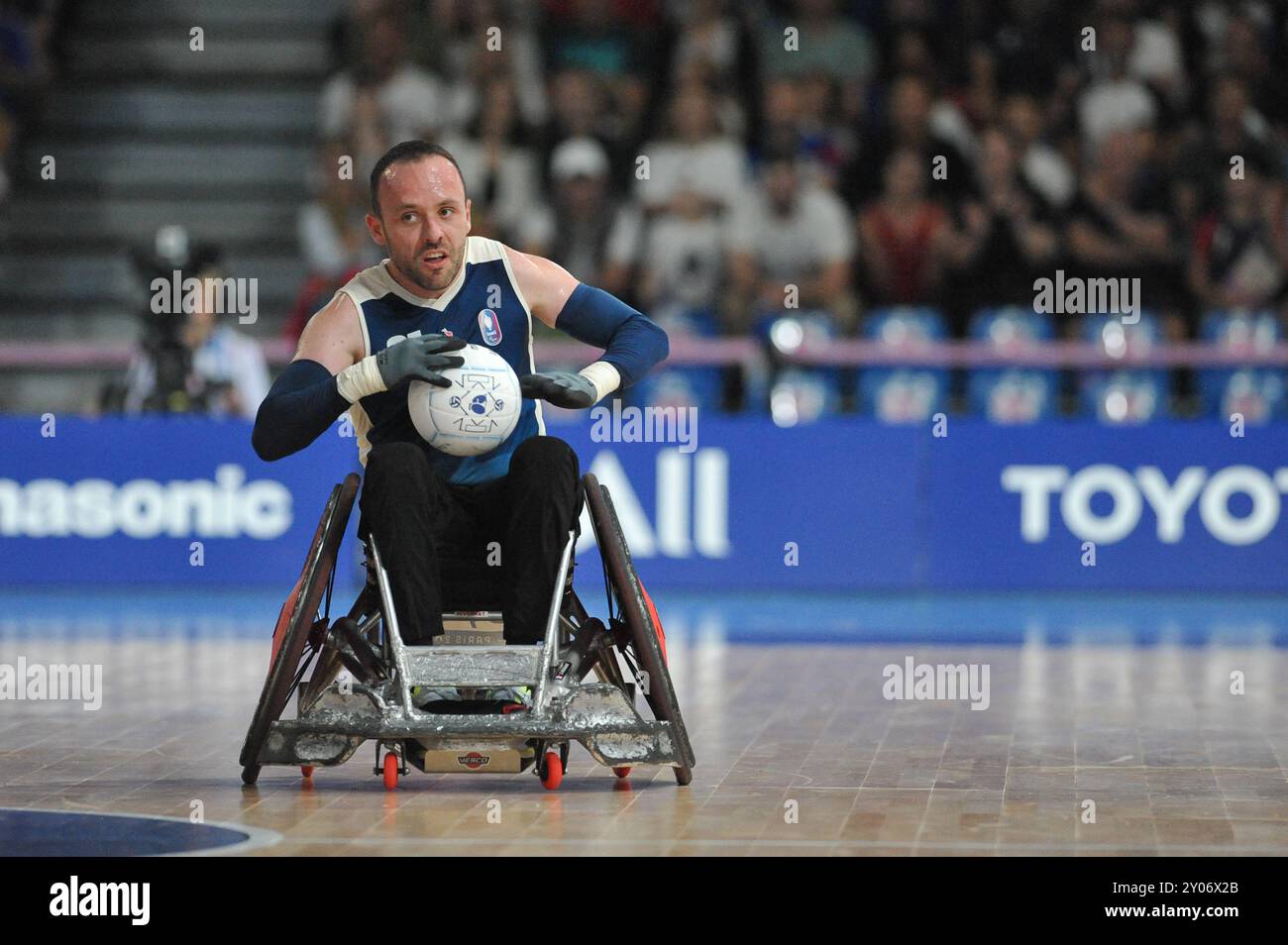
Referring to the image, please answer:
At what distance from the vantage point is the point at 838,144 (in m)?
15.7

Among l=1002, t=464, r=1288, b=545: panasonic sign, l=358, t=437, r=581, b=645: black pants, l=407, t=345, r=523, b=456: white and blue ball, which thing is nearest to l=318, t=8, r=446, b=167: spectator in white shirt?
l=1002, t=464, r=1288, b=545: panasonic sign

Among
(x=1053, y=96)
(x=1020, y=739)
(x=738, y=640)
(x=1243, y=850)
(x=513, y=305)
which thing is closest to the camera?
(x=1243, y=850)

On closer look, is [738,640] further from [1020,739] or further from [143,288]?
[143,288]

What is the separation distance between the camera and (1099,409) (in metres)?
14.0

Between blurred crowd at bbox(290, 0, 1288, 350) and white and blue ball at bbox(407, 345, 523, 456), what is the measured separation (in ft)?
25.1

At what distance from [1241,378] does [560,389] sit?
840 cm

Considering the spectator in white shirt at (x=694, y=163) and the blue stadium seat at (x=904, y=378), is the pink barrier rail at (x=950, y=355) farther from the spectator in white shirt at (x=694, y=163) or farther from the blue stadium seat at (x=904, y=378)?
the spectator in white shirt at (x=694, y=163)

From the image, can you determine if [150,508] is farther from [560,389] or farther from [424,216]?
[560,389]

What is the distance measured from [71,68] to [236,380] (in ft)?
20.4

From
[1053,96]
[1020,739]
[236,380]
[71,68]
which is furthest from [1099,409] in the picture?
[71,68]

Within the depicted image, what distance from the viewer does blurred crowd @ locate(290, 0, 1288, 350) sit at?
48.1 feet

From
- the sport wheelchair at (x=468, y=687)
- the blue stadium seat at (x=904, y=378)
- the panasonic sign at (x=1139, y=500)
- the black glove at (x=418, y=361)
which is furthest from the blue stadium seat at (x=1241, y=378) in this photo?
the black glove at (x=418, y=361)

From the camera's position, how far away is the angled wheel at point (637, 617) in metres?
6.73

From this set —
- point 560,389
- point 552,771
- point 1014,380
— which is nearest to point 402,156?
point 560,389
